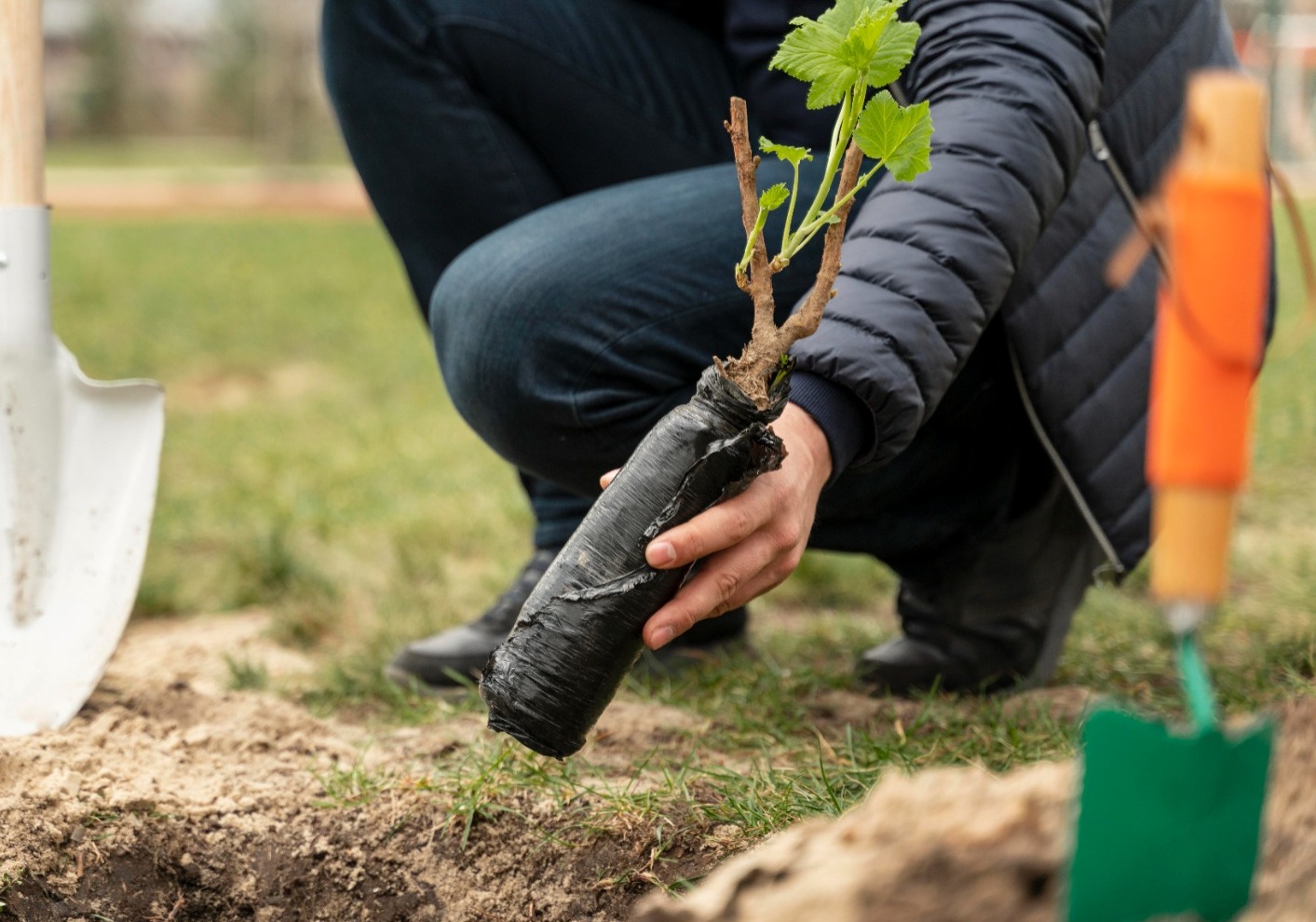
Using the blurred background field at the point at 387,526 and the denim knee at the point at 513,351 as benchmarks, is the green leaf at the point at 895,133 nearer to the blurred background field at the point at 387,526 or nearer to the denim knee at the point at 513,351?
the blurred background field at the point at 387,526

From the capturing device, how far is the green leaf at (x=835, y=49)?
1.10 meters

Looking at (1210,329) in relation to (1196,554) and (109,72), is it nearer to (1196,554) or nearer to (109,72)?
(1196,554)

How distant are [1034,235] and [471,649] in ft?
3.38

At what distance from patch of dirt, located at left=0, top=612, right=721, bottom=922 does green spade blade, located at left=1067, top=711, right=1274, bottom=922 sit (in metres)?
0.61

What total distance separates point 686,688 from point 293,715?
0.55 meters

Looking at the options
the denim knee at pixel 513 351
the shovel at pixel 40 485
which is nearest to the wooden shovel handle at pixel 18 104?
the shovel at pixel 40 485

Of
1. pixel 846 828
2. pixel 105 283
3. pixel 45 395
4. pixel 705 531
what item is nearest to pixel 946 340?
pixel 705 531

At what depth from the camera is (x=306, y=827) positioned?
143cm

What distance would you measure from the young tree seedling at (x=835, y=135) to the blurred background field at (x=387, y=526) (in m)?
0.41

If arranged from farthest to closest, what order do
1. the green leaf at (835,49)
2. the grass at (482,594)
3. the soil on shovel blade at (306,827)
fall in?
the grass at (482,594) → the green leaf at (835,49) → the soil on shovel blade at (306,827)

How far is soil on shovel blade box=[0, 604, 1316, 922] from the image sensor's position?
3.28ft

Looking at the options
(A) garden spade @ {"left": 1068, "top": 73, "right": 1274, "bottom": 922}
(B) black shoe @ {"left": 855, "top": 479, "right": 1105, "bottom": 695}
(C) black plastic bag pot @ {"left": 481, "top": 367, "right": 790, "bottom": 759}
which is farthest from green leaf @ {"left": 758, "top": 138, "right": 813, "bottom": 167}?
(B) black shoe @ {"left": 855, "top": 479, "right": 1105, "bottom": 695}

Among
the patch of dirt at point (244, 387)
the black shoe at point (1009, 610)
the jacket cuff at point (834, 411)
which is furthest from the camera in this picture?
the patch of dirt at point (244, 387)

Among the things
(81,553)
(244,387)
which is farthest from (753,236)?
(244,387)
